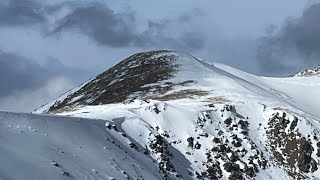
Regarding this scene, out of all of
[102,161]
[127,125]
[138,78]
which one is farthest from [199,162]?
[138,78]

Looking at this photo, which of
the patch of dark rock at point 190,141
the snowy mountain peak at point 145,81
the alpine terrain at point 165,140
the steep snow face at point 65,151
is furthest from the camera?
the snowy mountain peak at point 145,81

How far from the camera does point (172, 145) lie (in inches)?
1971

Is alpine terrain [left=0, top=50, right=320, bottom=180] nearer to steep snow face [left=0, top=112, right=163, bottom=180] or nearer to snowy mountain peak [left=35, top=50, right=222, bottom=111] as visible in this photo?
steep snow face [left=0, top=112, right=163, bottom=180]

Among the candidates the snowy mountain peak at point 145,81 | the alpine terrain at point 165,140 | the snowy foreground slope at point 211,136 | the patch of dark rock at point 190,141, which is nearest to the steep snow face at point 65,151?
the alpine terrain at point 165,140

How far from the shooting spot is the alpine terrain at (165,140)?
33.6 metres

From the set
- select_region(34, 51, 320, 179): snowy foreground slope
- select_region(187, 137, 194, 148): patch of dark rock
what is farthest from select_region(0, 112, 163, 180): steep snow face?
select_region(187, 137, 194, 148): patch of dark rock

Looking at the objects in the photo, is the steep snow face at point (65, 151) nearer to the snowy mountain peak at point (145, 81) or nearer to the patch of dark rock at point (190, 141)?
the patch of dark rock at point (190, 141)

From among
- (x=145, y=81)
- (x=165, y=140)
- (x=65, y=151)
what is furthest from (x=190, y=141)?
(x=145, y=81)

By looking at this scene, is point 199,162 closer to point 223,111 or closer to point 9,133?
point 223,111

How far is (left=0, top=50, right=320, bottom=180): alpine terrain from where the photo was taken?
33.6 metres

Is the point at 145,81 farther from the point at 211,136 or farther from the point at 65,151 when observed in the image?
the point at 65,151

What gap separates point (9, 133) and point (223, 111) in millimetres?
30137

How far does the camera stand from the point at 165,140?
50.0 m

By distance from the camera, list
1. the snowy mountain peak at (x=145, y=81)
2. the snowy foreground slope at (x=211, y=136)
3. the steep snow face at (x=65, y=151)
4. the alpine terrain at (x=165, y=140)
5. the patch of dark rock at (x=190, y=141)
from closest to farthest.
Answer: the steep snow face at (x=65, y=151)
the alpine terrain at (x=165, y=140)
the snowy foreground slope at (x=211, y=136)
the patch of dark rock at (x=190, y=141)
the snowy mountain peak at (x=145, y=81)
